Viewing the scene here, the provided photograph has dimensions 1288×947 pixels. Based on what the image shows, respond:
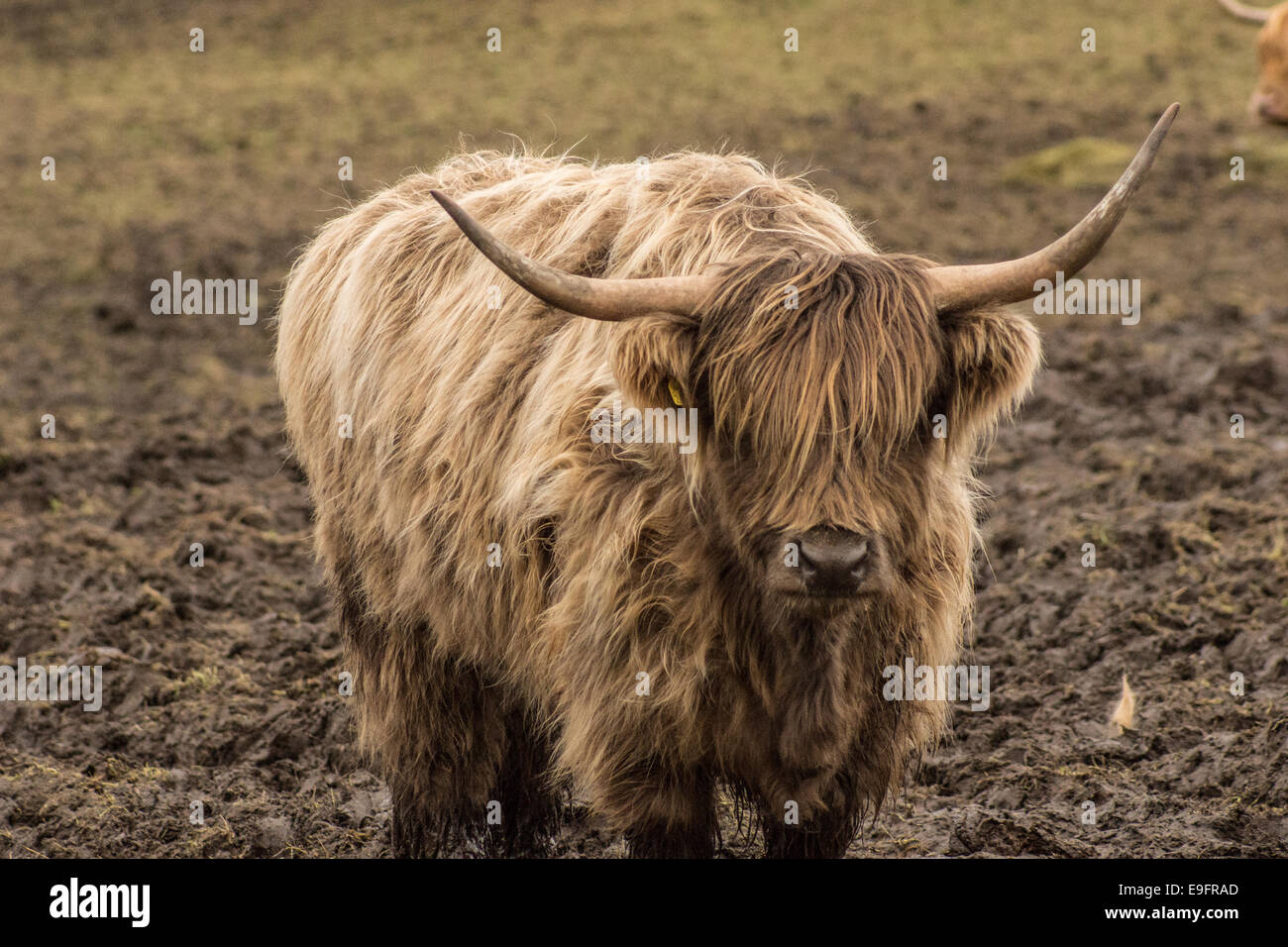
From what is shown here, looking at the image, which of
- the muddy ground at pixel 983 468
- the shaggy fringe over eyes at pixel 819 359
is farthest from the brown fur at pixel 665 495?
the muddy ground at pixel 983 468

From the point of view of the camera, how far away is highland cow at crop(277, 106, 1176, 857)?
2809mm

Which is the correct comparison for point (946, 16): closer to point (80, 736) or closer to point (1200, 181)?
point (1200, 181)

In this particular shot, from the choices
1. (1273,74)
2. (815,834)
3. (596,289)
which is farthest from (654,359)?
(1273,74)

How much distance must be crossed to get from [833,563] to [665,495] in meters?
0.42

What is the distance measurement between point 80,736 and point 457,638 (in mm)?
1637

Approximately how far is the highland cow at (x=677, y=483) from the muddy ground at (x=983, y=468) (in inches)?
33.0

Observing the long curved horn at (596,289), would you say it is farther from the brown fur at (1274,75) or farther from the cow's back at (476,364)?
the brown fur at (1274,75)

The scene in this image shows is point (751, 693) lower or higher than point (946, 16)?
lower

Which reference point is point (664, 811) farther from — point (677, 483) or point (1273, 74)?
point (1273, 74)

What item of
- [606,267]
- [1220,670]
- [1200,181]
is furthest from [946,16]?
[606,267]

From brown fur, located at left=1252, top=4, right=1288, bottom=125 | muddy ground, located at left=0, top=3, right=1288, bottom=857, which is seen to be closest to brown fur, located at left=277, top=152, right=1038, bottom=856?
muddy ground, located at left=0, top=3, right=1288, bottom=857

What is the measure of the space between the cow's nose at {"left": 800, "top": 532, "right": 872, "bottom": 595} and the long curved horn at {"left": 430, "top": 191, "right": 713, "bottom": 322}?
0.52 m

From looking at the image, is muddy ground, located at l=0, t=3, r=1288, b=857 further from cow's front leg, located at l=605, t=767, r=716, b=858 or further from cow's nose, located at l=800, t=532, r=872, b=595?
cow's nose, located at l=800, t=532, r=872, b=595
